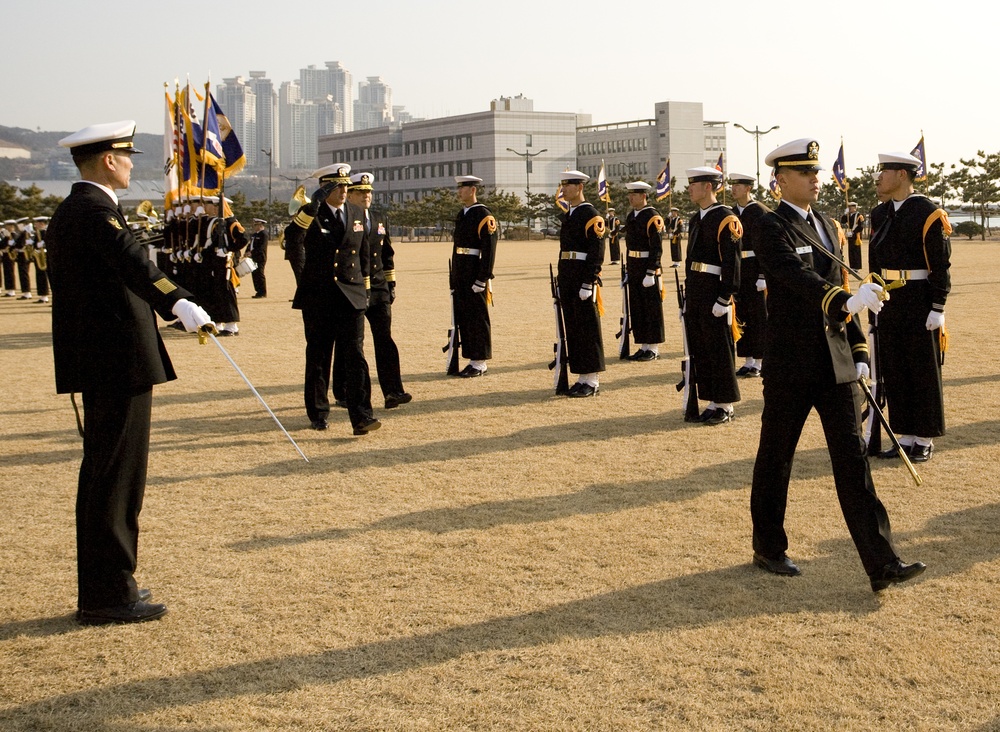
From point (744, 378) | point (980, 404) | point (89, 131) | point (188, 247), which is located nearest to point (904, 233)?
point (980, 404)

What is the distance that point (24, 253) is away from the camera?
26375mm

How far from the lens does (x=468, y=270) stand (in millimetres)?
12656

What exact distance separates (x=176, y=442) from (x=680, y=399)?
4.80m

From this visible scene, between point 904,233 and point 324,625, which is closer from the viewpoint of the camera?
point 324,625

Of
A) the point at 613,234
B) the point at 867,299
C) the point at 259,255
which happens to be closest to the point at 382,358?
the point at 867,299

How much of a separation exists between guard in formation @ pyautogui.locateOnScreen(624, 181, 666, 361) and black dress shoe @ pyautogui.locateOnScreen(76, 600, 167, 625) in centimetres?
938

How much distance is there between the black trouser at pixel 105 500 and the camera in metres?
5.13

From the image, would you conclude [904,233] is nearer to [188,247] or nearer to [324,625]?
[324,625]

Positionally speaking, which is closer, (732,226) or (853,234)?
(732,226)

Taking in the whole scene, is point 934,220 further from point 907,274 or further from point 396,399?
point 396,399

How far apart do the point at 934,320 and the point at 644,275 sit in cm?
640

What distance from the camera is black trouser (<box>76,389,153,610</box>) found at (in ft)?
16.8

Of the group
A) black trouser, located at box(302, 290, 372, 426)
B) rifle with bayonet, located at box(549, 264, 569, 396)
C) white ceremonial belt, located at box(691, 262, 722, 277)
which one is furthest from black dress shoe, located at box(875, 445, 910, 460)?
black trouser, located at box(302, 290, 372, 426)

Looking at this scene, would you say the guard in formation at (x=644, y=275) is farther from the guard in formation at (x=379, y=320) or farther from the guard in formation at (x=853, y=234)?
the guard in formation at (x=853, y=234)
